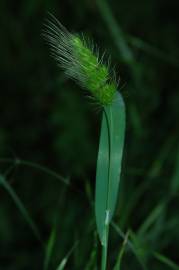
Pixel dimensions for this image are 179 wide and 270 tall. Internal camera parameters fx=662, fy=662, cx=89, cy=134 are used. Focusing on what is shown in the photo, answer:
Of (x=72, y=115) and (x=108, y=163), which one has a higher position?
(x=108, y=163)

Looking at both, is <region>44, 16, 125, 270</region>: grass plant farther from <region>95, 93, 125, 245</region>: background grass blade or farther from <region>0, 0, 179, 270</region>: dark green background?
<region>0, 0, 179, 270</region>: dark green background

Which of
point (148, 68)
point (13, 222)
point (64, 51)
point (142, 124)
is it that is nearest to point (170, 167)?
point (142, 124)

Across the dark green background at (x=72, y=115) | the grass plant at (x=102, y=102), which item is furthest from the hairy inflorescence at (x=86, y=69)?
the dark green background at (x=72, y=115)

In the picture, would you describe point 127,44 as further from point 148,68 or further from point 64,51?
point 64,51

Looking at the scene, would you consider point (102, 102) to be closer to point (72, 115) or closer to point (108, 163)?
point (108, 163)

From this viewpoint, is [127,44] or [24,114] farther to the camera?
[24,114]

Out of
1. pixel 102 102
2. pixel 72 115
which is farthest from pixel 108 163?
pixel 72 115

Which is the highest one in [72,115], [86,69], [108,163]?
[86,69]
